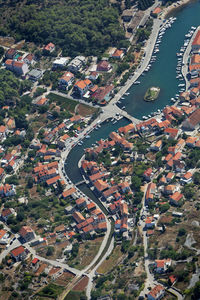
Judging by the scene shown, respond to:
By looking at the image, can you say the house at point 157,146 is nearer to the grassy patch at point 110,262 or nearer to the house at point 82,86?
the house at point 82,86

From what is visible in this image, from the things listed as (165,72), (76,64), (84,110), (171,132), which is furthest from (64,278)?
(76,64)

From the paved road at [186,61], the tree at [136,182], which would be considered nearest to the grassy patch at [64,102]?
the paved road at [186,61]

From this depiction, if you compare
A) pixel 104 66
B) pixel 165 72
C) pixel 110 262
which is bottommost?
pixel 110 262

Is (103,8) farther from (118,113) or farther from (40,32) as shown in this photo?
(118,113)

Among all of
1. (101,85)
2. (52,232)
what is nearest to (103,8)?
(101,85)

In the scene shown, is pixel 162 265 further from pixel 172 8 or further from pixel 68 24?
pixel 172 8

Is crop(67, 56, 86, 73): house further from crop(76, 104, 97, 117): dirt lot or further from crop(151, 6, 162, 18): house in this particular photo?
crop(151, 6, 162, 18): house
